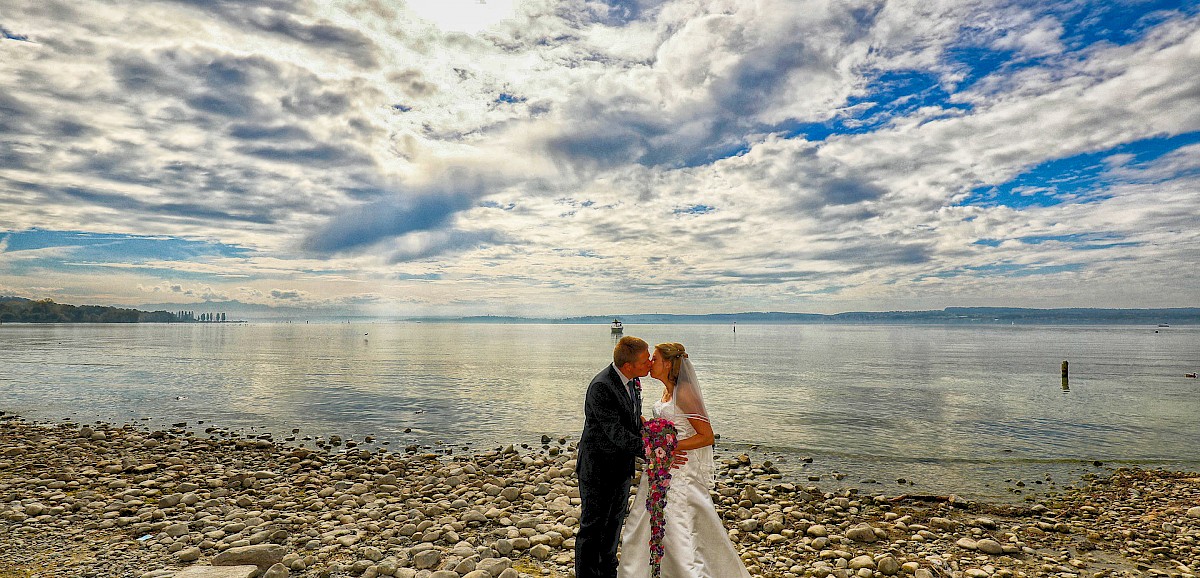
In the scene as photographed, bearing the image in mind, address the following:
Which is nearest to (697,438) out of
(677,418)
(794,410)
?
(677,418)

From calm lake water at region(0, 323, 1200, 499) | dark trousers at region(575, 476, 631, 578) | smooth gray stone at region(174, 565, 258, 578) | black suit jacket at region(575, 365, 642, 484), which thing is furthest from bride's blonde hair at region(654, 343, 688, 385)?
calm lake water at region(0, 323, 1200, 499)

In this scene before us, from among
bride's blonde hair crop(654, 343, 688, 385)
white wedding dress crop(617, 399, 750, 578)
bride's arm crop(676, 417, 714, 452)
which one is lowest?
white wedding dress crop(617, 399, 750, 578)

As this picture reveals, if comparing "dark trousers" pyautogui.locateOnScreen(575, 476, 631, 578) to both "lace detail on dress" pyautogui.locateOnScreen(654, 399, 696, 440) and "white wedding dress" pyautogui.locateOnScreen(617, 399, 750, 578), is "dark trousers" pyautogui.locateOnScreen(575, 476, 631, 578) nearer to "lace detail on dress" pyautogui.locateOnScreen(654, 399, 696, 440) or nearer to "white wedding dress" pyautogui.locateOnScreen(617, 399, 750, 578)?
"white wedding dress" pyautogui.locateOnScreen(617, 399, 750, 578)

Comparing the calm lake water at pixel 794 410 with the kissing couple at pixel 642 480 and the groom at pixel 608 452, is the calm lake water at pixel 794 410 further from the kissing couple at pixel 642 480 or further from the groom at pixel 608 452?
the groom at pixel 608 452

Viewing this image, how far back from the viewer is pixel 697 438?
6832 millimetres

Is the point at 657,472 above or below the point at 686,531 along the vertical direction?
above

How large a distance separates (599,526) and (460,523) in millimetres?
4439

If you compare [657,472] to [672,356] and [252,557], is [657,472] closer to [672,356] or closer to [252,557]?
[672,356]

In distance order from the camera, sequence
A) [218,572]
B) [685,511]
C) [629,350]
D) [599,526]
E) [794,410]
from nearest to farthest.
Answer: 1. [629,350]
2. [599,526]
3. [685,511]
4. [218,572]
5. [794,410]

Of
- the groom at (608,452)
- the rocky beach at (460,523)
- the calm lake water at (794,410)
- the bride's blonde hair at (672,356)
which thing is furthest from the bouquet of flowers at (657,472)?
the calm lake water at (794,410)

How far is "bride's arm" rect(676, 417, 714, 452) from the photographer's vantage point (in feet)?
22.3

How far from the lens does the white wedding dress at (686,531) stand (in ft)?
22.5

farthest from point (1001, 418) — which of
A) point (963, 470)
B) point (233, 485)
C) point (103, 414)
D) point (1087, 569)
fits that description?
point (103, 414)

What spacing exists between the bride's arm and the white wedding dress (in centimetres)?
5
